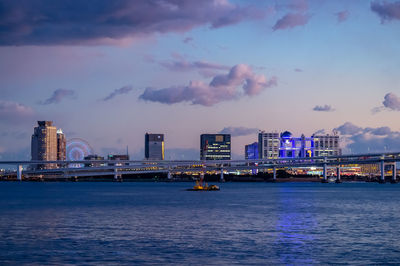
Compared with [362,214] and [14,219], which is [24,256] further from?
[362,214]

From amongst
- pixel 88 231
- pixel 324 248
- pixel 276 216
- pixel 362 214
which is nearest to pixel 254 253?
pixel 324 248

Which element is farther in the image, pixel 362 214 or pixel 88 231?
pixel 362 214

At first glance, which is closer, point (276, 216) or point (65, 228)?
point (65, 228)

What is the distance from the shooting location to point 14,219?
54.5 metres

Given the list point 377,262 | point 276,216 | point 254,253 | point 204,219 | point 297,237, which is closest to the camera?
point 377,262

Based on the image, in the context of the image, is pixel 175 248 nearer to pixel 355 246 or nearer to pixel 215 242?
pixel 215 242

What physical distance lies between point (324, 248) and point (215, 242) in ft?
21.7

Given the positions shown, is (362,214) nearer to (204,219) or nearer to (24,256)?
(204,219)

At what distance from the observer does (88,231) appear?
4381cm

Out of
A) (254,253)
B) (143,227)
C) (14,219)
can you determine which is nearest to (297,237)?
(254,253)

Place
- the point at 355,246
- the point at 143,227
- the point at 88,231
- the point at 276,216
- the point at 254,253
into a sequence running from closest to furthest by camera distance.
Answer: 1. the point at 254,253
2. the point at 355,246
3. the point at 88,231
4. the point at 143,227
5. the point at 276,216

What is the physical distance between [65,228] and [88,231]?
3106 millimetres

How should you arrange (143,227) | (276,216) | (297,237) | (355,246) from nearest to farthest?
1. (355,246)
2. (297,237)
3. (143,227)
4. (276,216)

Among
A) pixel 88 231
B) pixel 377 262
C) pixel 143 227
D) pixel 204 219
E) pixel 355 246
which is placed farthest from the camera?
pixel 204 219
